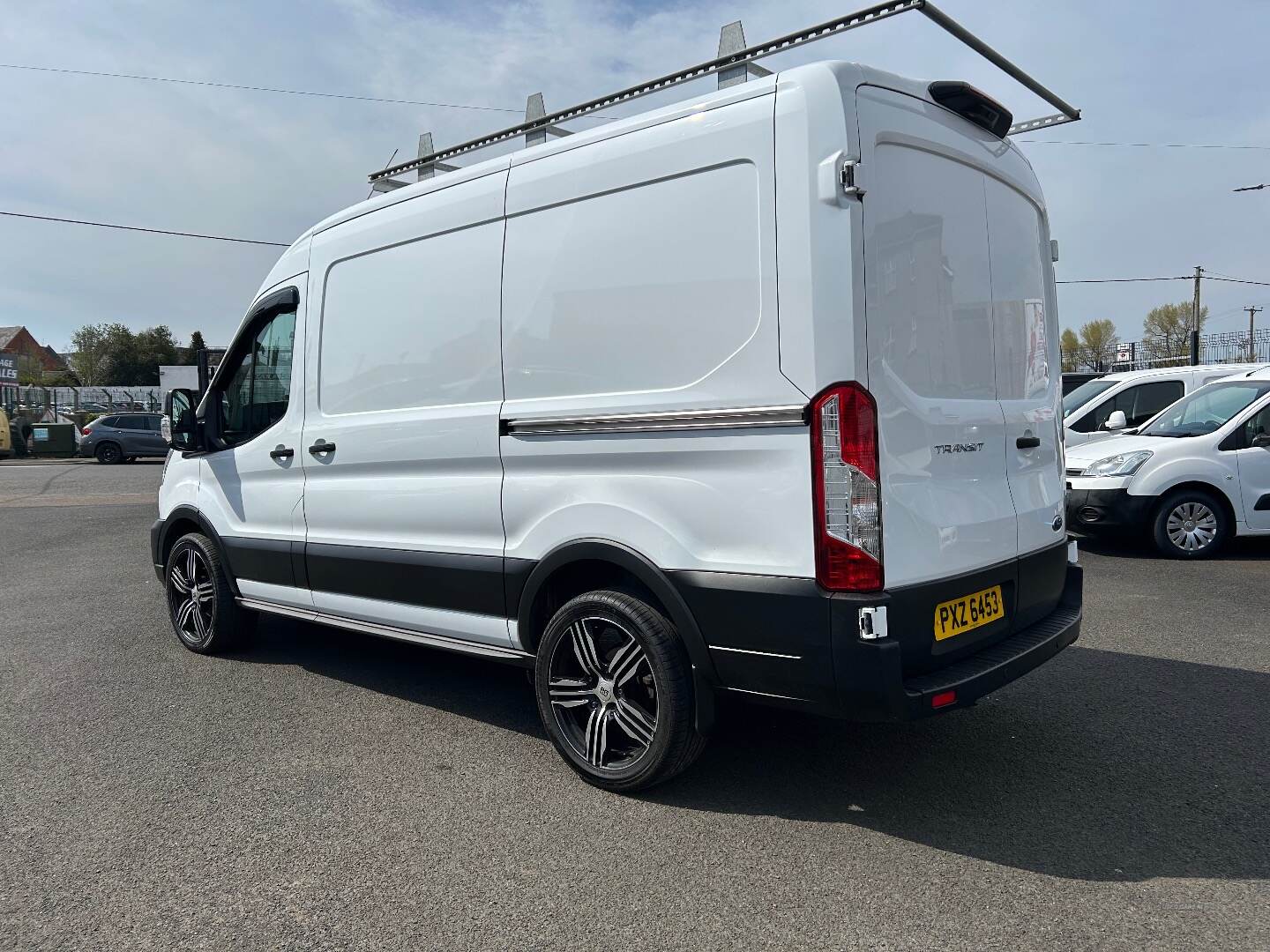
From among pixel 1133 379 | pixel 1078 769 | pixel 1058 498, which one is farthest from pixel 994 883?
pixel 1133 379

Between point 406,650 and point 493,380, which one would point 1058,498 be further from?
point 406,650

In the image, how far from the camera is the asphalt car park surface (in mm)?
2770

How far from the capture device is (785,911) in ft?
9.23

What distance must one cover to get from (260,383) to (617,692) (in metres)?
3.02

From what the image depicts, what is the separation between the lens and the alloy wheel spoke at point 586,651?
3748 mm

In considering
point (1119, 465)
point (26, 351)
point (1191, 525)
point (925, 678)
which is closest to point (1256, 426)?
point (1191, 525)

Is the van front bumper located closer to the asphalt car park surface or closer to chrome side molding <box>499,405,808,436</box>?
the asphalt car park surface

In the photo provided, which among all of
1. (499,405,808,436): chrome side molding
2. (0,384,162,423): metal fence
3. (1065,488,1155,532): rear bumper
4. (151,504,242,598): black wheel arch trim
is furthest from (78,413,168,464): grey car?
(499,405,808,436): chrome side molding

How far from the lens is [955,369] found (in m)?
3.50

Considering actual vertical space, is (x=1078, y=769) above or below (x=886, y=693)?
below

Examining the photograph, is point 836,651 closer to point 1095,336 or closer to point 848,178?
point 848,178

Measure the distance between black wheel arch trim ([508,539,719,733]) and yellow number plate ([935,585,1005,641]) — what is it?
2.56ft

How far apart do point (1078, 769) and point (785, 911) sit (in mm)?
1635

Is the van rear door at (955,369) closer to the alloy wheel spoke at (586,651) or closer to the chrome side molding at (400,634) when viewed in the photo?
the alloy wheel spoke at (586,651)
